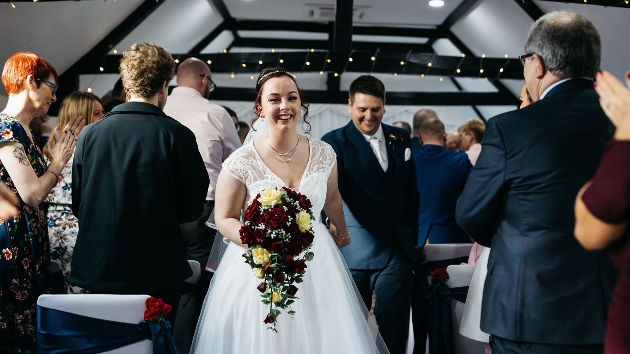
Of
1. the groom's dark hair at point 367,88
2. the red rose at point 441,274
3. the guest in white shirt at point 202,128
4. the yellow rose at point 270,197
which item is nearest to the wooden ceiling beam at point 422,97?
the guest in white shirt at point 202,128

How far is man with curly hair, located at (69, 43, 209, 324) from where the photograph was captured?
265 centimetres

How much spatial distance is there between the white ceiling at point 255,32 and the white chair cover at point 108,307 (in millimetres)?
5317

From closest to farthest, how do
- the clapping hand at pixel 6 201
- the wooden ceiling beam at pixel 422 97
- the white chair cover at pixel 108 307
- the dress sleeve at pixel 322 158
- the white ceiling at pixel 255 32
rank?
the clapping hand at pixel 6 201, the white chair cover at pixel 108 307, the dress sleeve at pixel 322 158, the white ceiling at pixel 255 32, the wooden ceiling beam at pixel 422 97

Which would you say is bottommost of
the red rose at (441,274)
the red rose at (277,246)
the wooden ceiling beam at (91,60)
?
the red rose at (441,274)

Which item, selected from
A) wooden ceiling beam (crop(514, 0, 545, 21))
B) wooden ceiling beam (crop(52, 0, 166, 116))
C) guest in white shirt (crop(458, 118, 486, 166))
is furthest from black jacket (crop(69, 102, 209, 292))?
wooden ceiling beam (crop(514, 0, 545, 21))

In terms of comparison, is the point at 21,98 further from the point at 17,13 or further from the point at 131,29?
the point at 131,29

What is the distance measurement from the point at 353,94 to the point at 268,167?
1050 mm

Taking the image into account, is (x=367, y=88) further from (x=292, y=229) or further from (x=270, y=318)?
(x=270, y=318)

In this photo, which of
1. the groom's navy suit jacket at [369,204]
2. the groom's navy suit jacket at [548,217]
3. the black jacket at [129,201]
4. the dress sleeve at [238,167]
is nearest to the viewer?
the groom's navy suit jacket at [548,217]

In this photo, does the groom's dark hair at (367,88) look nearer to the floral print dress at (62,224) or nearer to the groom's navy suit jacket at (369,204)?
the groom's navy suit jacket at (369,204)

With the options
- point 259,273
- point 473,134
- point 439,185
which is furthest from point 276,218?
point 473,134

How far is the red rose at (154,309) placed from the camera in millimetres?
2365

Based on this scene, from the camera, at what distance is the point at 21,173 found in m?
2.83

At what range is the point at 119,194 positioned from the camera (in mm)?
2654
